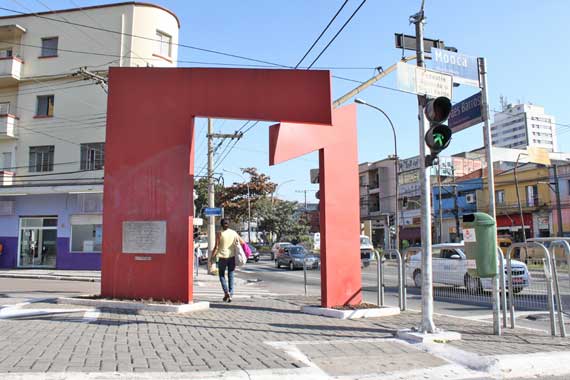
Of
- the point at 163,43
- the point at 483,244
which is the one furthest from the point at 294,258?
the point at 483,244

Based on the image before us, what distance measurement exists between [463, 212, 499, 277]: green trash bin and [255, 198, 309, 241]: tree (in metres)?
48.5

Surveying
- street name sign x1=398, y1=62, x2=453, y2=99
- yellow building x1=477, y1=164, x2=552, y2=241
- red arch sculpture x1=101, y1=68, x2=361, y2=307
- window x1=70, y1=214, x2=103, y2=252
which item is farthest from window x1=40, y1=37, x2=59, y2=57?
yellow building x1=477, y1=164, x2=552, y2=241

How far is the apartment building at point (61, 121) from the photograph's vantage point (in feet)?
79.7

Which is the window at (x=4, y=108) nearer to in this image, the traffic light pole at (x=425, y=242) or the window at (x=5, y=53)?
the window at (x=5, y=53)

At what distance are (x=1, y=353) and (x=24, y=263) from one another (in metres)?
22.7

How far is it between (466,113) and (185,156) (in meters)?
5.21

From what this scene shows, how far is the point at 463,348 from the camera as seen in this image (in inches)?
246

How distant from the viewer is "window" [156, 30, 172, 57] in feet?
84.7

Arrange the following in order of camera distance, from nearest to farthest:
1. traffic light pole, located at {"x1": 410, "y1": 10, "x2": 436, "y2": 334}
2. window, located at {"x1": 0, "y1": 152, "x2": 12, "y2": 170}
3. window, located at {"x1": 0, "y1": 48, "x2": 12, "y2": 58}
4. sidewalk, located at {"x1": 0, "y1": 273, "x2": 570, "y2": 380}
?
A: sidewalk, located at {"x1": 0, "y1": 273, "x2": 570, "y2": 380}
traffic light pole, located at {"x1": 410, "y1": 10, "x2": 436, "y2": 334}
window, located at {"x1": 0, "y1": 152, "x2": 12, "y2": 170}
window, located at {"x1": 0, "y1": 48, "x2": 12, "y2": 58}

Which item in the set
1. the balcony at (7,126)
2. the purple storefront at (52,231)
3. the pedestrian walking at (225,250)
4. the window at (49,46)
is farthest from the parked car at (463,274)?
the window at (49,46)

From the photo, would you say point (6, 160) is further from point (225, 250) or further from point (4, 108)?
point (225, 250)

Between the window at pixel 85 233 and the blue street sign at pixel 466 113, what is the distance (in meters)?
20.0

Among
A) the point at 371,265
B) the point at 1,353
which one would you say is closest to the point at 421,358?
the point at 1,353

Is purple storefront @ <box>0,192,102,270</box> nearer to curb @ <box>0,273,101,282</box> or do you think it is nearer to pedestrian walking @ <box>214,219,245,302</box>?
curb @ <box>0,273,101,282</box>
